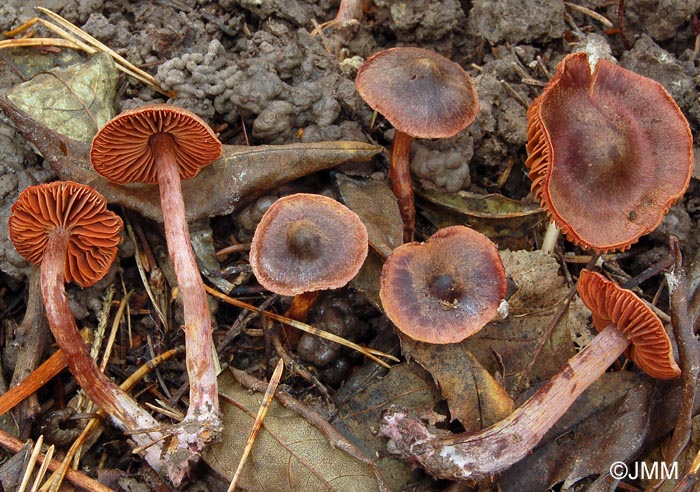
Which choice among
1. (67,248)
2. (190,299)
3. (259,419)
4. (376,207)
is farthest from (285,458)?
(67,248)

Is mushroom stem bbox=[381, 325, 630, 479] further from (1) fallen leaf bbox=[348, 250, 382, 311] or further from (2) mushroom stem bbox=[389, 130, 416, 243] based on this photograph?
(2) mushroom stem bbox=[389, 130, 416, 243]

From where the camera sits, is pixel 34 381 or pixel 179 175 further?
pixel 179 175

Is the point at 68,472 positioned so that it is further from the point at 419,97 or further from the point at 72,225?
the point at 419,97

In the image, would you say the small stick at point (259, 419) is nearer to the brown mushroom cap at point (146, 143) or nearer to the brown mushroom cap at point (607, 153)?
the brown mushroom cap at point (146, 143)

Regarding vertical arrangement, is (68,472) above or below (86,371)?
below

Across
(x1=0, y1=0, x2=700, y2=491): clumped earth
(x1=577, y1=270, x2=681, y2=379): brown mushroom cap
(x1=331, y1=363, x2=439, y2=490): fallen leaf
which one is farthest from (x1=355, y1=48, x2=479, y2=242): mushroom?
(x1=331, y1=363, x2=439, y2=490): fallen leaf

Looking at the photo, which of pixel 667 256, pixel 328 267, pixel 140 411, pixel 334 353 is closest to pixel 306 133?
pixel 328 267
